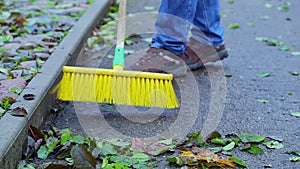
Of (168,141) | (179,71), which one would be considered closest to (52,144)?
(168,141)

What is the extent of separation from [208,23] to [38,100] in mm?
1431

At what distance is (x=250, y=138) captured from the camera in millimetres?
2744

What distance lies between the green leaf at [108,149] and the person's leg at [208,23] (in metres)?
1.45

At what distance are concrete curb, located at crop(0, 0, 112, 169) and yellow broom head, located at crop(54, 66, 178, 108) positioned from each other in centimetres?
12

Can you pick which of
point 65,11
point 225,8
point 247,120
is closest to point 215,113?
point 247,120

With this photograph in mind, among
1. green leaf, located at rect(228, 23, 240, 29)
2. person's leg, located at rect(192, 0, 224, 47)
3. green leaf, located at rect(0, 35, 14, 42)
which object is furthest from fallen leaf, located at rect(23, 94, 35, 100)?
green leaf, located at rect(228, 23, 240, 29)

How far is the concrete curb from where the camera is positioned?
2.34 m

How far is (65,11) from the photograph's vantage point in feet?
15.8

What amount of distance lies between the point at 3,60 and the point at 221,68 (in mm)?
1368

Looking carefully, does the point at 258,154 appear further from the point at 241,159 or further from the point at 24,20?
the point at 24,20

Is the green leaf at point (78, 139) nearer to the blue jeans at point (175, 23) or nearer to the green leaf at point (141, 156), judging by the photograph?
the green leaf at point (141, 156)

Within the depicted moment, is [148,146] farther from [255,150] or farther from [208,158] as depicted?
[255,150]

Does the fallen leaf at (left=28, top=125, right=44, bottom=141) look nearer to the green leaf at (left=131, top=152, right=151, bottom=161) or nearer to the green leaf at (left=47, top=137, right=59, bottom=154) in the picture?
the green leaf at (left=47, top=137, right=59, bottom=154)

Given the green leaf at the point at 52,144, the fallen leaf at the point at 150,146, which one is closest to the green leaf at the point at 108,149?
the fallen leaf at the point at 150,146
